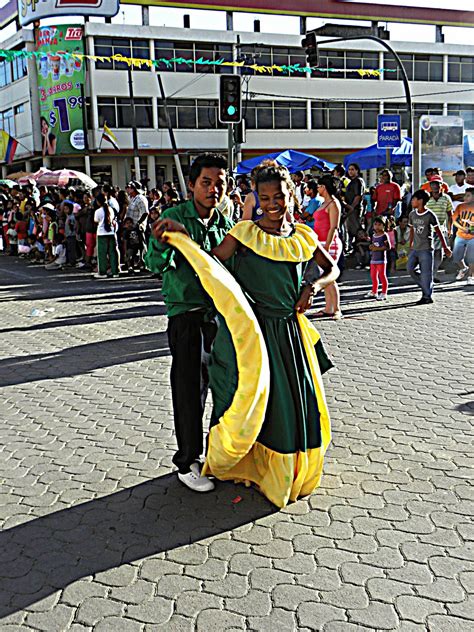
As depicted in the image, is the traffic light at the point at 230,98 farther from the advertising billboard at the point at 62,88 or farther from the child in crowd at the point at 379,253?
the advertising billboard at the point at 62,88

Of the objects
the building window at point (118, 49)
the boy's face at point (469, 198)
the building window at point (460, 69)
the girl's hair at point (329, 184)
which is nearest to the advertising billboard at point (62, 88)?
the building window at point (118, 49)

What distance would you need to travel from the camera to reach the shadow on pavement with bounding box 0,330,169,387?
768 cm

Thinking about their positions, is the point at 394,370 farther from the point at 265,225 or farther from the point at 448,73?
the point at 448,73

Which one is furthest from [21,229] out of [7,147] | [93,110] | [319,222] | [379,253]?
[7,147]

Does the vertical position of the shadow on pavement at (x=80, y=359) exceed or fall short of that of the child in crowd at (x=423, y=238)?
it falls short

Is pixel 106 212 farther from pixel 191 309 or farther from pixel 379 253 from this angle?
pixel 191 309

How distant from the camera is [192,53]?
44.4 m

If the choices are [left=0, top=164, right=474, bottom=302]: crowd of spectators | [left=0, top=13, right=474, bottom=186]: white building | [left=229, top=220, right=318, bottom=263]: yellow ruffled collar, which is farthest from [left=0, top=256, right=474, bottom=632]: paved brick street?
[left=0, top=13, right=474, bottom=186]: white building

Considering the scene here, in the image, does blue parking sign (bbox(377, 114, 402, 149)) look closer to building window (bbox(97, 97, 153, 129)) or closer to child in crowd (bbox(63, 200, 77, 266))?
child in crowd (bbox(63, 200, 77, 266))

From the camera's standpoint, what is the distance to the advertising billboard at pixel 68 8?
125 feet

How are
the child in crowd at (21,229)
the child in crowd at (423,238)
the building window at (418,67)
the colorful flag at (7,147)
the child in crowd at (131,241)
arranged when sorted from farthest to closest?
the building window at (418,67), the colorful flag at (7,147), the child in crowd at (21,229), the child in crowd at (131,241), the child in crowd at (423,238)

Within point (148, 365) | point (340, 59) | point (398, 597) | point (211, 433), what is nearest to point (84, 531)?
point (211, 433)

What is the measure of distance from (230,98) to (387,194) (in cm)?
352

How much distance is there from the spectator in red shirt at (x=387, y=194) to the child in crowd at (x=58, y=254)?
7.53m
